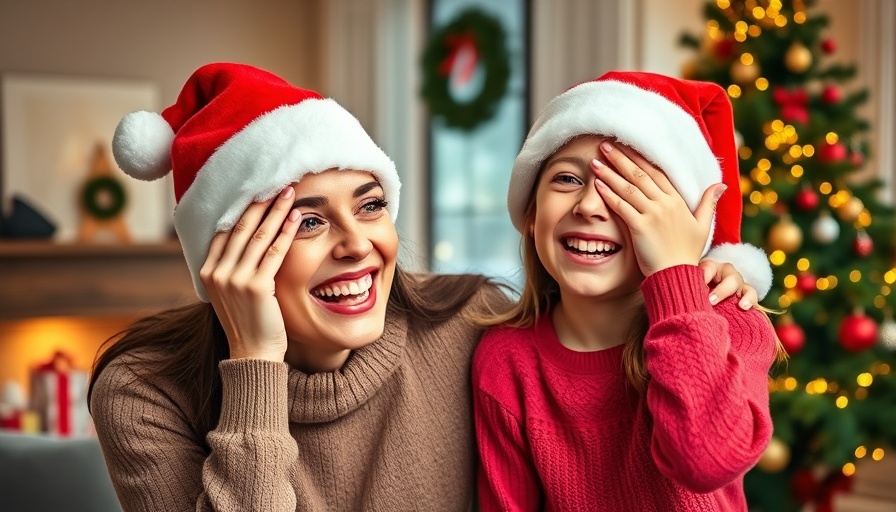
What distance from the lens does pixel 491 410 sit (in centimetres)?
161

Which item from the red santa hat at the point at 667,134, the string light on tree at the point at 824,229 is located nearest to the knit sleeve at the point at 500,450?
the red santa hat at the point at 667,134

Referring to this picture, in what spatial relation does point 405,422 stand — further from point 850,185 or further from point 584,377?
point 850,185

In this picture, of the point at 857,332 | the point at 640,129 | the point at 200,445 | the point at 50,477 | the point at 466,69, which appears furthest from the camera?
the point at 466,69

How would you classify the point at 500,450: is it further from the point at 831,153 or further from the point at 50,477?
the point at 831,153

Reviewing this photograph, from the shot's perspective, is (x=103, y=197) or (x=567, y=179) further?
(x=103, y=197)

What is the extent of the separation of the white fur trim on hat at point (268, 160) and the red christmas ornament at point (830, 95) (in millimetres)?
2514

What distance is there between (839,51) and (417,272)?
342 centimetres

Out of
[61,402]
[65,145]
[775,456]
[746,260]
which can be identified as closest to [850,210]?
[775,456]

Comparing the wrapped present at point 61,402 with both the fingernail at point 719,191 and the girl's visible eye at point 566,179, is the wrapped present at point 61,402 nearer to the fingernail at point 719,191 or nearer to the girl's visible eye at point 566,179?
the girl's visible eye at point 566,179

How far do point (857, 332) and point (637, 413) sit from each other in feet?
6.88

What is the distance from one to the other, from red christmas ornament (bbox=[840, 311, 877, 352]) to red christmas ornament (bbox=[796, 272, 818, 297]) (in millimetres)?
155

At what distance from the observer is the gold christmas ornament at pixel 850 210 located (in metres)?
3.45

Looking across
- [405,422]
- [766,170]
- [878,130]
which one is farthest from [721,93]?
[878,130]

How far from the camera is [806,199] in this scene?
3.41m
